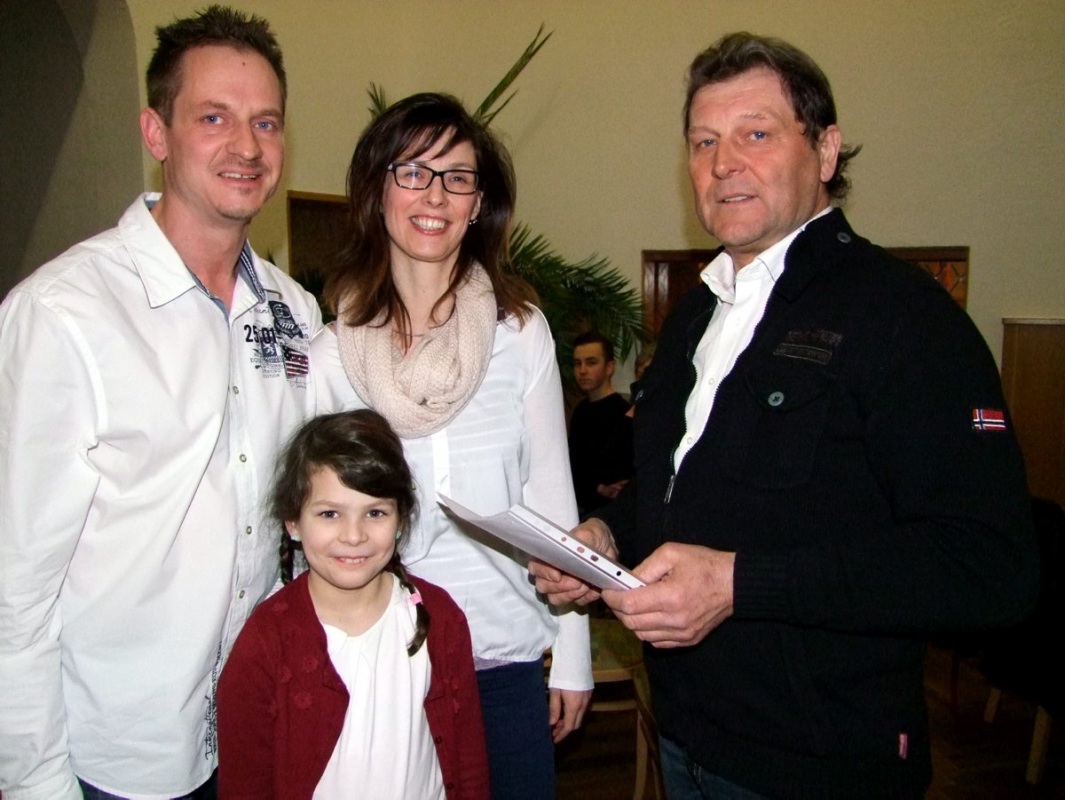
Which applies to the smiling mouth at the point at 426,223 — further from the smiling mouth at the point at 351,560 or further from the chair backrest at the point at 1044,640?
the chair backrest at the point at 1044,640

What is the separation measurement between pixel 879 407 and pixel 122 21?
17.4 feet

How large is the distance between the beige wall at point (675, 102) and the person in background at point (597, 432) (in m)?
1.96

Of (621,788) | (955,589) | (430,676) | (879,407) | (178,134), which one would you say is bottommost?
(621,788)

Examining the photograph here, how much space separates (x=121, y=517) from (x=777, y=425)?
1.17 metres

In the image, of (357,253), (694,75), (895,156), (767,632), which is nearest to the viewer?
(767,632)

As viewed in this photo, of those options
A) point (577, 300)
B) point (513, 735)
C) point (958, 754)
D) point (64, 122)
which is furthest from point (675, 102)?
point (513, 735)

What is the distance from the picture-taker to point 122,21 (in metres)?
5.04

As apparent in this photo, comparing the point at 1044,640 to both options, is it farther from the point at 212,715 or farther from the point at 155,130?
the point at 155,130

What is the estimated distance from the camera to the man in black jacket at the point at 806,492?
123 cm

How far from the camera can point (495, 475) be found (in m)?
1.81

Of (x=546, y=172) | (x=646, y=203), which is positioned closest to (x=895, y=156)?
(x=646, y=203)

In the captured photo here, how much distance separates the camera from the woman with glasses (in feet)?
5.89

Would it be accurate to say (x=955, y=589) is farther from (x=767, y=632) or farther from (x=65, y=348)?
(x=65, y=348)

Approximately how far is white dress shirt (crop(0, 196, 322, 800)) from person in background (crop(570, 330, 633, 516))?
3.47 meters
